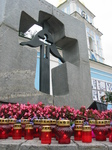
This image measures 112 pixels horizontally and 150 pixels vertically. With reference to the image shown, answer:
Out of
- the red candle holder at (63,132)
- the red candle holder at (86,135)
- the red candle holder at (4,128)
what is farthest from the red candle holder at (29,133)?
the red candle holder at (86,135)

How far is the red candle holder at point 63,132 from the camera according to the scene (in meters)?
1.45

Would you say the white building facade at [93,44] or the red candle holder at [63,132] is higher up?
the white building facade at [93,44]

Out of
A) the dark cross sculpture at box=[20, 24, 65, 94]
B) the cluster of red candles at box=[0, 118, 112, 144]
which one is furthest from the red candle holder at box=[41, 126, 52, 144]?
the dark cross sculpture at box=[20, 24, 65, 94]

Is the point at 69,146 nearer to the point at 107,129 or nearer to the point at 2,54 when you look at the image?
the point at 107,129

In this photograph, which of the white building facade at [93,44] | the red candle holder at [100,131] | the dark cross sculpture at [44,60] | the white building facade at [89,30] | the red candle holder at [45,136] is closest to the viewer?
the red candle holder at [45,136]

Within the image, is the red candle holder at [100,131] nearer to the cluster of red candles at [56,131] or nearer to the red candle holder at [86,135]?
the cluster of red candles at [56,131]

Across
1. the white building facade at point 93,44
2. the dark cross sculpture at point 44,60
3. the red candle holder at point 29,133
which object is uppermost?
the white building facade at point 93,44

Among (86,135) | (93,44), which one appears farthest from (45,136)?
(93,44)

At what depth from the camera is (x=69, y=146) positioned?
4.39ft

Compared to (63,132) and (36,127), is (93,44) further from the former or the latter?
(63,132)

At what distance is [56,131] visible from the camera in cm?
155

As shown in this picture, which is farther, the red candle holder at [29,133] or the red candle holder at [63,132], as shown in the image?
the red candle holder at [29,133]

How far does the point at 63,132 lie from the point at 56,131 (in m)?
0.10

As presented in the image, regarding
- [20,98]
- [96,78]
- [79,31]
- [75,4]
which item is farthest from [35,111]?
[75,4]
